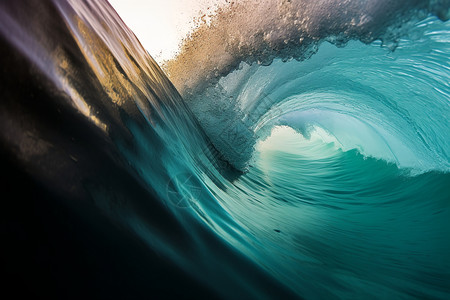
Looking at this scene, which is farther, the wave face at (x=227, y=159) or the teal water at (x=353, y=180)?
the teal water at (x=353, y=180)

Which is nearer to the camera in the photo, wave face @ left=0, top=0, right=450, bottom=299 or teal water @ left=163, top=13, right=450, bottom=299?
wave face @ left=0, top=0, right=450, bottom=299

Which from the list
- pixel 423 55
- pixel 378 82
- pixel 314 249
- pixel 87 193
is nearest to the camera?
pixel 87 193

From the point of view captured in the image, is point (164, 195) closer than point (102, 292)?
No

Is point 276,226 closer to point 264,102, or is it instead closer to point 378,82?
point 378,82

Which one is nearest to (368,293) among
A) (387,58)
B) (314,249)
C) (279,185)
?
(314,249)

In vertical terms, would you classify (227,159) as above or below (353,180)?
below

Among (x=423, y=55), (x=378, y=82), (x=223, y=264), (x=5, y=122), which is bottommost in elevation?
(x=5, y=122)

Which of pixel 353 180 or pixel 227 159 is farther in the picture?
pixel 353 180

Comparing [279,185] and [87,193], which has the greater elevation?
[279,185]
